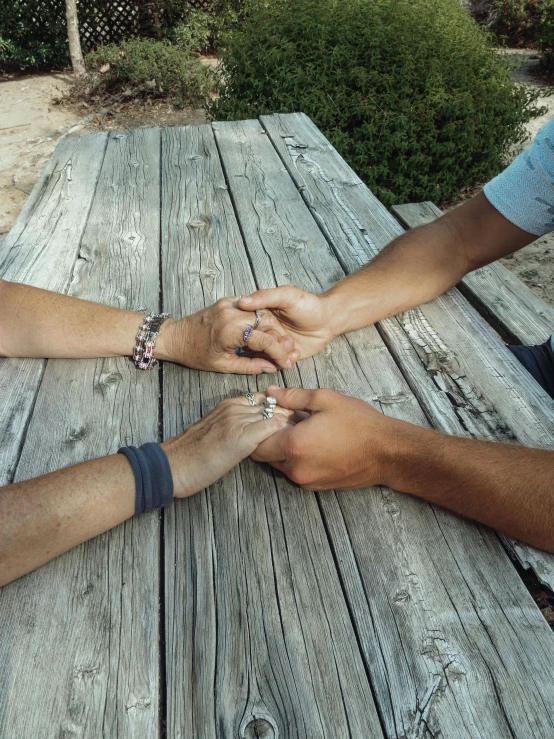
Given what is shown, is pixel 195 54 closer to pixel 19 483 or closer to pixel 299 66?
pixel 299 66

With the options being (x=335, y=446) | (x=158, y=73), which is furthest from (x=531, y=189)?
(x=158, y=73)

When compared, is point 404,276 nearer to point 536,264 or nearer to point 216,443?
point 216,443

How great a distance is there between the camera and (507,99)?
5113mm

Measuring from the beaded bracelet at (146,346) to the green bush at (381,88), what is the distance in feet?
10.4

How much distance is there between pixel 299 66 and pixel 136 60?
382 centimetres

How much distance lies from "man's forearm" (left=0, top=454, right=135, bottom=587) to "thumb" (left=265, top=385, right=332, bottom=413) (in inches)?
15.5

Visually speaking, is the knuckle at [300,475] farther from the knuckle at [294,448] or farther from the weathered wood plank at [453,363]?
the weathered wood plank at [453,363]

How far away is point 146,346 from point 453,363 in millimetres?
836

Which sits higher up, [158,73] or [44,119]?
[158,73]

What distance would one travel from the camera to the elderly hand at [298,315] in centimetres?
181

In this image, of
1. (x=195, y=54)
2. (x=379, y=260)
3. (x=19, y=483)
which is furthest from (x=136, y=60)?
(x=19, y=483)

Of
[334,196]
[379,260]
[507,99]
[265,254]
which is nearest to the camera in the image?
[379,260]

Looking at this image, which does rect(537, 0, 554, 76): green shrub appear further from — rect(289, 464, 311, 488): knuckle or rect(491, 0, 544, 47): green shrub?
rect(289, 464, 311, 488): knuckle

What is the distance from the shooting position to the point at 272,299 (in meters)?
1.81
